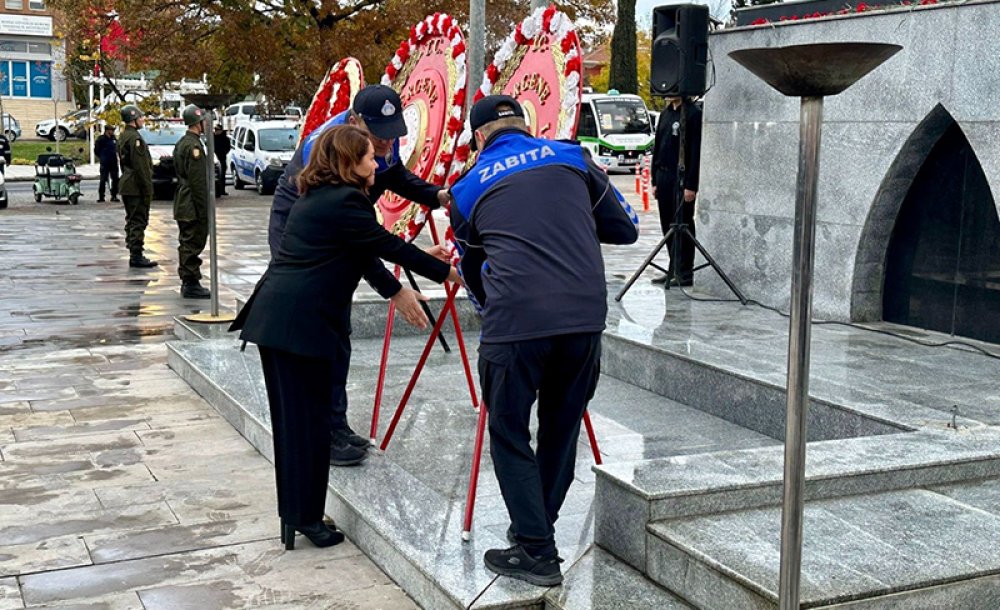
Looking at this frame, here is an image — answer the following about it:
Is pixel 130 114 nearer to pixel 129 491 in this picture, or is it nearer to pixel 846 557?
pixel 129 491

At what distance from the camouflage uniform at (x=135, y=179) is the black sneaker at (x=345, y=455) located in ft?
→ 32.5

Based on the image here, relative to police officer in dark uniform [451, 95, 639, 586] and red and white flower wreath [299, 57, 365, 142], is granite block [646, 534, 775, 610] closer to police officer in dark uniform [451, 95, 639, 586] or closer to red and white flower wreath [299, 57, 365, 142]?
police officer in dark uniform [451, 95, 639, 586]

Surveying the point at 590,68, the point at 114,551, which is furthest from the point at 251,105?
the point at 114,551

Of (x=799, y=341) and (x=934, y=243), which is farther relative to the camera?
(x=934, y=243)

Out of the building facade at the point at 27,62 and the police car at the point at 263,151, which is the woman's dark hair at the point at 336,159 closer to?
the police car at the point at 263,151

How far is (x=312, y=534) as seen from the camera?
559 centimetres

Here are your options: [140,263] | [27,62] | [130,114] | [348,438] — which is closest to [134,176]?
[130,114]

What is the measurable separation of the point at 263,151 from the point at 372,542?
83.5 feet

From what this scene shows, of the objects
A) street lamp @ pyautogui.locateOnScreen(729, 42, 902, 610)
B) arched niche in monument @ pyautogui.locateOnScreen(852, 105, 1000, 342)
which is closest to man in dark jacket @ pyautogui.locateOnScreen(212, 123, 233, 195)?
arched niche in monument @ pyautogui.locateOnScreen(852, 105, 1000, 342)

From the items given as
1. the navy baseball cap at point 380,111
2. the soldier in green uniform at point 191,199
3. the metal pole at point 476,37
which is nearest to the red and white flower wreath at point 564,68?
the navy baseball cap at point 380,111

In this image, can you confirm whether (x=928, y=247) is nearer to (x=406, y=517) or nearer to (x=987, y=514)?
(x=987, y=514)

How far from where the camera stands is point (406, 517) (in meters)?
5.45

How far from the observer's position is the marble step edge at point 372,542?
469 centimetres

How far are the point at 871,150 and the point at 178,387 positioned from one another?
5.47 meters
